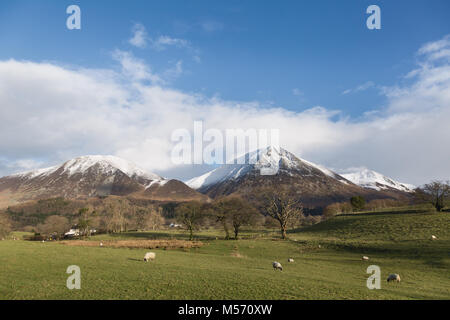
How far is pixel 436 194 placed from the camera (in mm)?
77875

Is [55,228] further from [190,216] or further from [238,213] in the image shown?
[238,213]

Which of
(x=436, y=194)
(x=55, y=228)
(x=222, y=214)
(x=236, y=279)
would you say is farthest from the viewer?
(x=55, y=228)

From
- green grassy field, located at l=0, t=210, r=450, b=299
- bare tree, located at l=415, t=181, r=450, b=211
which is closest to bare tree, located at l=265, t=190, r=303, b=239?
green grassy field, located at l=0, t=210, r=450, b=299

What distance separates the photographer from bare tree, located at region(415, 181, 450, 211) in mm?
76188

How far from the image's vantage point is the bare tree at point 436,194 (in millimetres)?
76188

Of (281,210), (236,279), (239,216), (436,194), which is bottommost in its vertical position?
(239,216)

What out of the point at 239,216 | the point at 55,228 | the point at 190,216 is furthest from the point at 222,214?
the point at 55,228

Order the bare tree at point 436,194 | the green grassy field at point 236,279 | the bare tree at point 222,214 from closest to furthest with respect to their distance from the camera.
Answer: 1. the green grassy field at point 236,279
2. the bare tree at point 436,194
3. the bare tree at point 222,214

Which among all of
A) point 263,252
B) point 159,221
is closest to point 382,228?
point 263,252

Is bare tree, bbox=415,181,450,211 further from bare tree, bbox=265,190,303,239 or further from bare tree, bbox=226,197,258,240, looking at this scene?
bare tree, bbox=226,197,258,240

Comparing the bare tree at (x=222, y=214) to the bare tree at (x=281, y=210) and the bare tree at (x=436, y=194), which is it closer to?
the bare tree at (x=281, y=210)

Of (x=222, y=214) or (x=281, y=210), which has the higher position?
(x=281, y=210)

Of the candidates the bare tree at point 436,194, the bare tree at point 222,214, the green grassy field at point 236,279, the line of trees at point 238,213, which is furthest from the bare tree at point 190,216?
the bare tree at point 436,194

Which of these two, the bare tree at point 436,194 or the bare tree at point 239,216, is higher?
the bare tree at point 436,194
